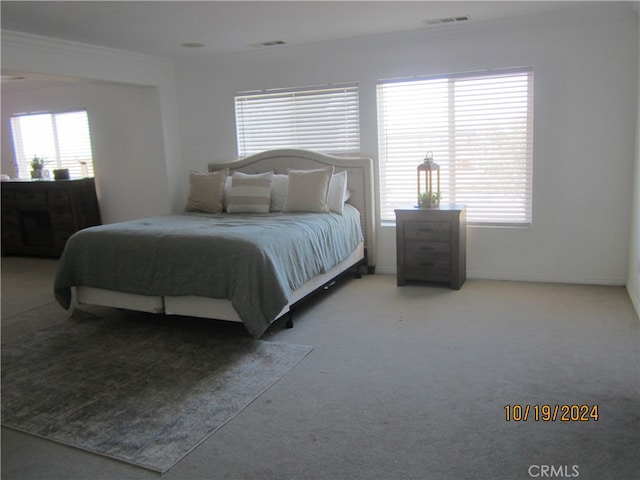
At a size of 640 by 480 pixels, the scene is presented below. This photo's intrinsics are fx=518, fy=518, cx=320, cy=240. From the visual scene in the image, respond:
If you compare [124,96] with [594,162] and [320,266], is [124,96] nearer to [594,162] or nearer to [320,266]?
[320,266]

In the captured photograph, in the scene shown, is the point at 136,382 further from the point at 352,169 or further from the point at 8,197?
the point at 8,197

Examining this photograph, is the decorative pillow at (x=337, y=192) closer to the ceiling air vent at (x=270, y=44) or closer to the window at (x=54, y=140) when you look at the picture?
the ceiling air vent at (x=270, y=44)

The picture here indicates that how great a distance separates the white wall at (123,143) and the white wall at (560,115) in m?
2.17

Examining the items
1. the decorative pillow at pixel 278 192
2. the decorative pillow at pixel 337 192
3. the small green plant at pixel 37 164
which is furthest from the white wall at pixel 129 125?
the decorative pillow at pixel 337 192

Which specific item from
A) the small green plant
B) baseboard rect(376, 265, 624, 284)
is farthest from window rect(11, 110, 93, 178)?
baseboard rect(376, 265, 624, 284)

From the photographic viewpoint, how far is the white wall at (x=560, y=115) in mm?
4281

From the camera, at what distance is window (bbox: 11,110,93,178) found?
22.4 feet

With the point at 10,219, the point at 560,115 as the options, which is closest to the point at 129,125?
the point at 10,219

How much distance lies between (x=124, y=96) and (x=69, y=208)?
1.60 metres

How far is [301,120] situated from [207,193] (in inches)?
50.9

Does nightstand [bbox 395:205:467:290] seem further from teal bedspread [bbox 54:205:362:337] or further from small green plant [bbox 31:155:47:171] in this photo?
small green plant [bbox 31:155:47:171]

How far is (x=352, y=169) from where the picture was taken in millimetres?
5246

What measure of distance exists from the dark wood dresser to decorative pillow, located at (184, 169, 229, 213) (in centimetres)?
208

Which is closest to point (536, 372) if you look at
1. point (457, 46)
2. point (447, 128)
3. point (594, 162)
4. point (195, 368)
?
point (195, 368)
